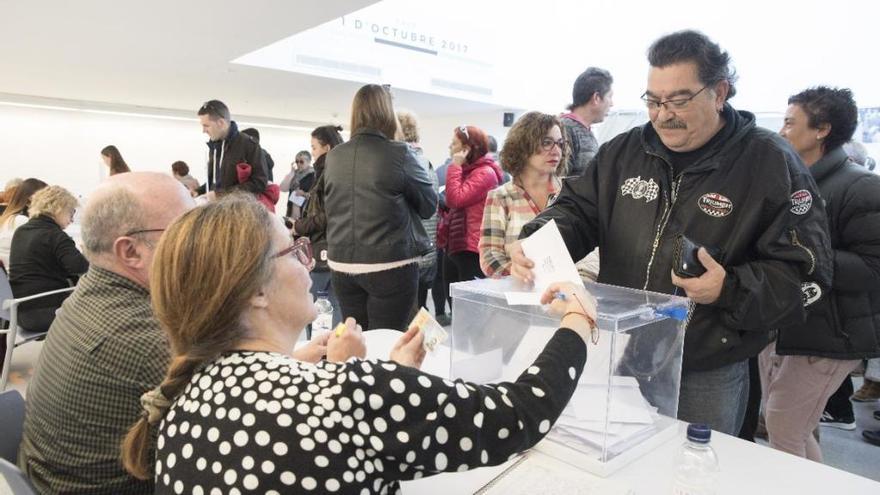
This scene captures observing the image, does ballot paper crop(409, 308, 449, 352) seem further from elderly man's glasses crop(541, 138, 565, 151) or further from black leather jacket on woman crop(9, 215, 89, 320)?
black leather jacket on woman crop(9, 215, 89, 320)

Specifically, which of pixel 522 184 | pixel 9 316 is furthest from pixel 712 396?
pixel 9 316

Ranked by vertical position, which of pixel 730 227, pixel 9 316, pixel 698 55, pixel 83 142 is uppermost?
pixel 698 55

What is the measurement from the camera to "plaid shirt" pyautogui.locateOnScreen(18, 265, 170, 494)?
0.99 metres

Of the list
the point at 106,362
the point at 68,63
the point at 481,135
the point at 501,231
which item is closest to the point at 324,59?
the point at 68,63

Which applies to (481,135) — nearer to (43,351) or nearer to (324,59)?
(43,351)

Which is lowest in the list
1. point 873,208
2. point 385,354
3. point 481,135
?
point 385,354

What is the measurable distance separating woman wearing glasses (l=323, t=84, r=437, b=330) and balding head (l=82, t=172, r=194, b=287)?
1.11 m

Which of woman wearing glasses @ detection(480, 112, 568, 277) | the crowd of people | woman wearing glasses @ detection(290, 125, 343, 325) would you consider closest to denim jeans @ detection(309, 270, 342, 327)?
woman wearing glasses @ detection(290, 125, 343, 325)

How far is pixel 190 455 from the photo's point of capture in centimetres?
71

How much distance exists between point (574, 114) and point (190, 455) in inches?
99.4

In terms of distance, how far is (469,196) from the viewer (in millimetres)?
3109

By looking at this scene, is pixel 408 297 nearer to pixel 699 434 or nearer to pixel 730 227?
pixel 730 227

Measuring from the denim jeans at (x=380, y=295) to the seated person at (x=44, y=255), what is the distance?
1798 millimetres

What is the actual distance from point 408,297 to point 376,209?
450 mm
